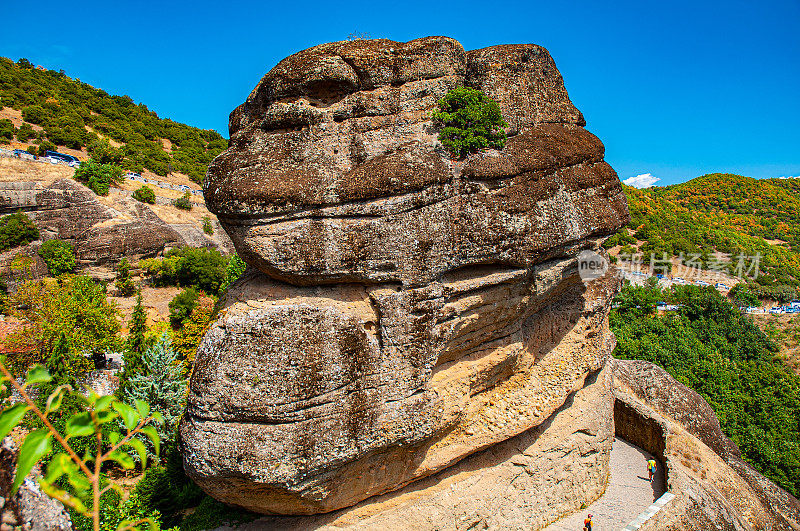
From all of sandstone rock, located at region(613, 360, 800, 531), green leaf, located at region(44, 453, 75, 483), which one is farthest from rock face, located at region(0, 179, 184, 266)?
green leaf, located at region(44, 453, 75, 483)

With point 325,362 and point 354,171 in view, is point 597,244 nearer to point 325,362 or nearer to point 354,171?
point 354,171

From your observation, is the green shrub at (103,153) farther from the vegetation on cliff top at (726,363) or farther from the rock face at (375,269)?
the vegetation on cliff top at (726,363)

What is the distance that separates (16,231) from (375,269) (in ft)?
102

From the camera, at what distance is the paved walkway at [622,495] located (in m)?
13.5

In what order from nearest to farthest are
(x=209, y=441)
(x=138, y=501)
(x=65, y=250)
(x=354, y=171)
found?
(x=209, y=441), (x=354, y=171), (x=138, y=501), (x=65, y=250)

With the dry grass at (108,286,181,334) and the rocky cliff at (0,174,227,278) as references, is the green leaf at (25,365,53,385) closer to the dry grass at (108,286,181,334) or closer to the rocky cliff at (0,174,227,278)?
→ the dry grass at (108,286,181,334)

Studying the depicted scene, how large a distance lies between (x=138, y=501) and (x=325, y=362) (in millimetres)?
7846

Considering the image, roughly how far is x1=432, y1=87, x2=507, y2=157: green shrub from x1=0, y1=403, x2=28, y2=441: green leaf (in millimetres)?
10000

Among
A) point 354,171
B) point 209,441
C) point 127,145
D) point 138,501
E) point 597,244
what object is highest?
point 127,145

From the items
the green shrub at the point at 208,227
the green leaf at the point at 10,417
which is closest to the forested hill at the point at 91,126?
the green shrub at the point at 208,227

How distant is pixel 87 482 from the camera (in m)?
3.07

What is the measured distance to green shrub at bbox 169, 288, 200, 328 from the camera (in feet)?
97.2

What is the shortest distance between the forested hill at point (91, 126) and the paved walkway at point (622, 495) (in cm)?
4778

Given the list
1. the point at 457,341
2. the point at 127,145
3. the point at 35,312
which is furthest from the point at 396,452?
the point at 127,145
